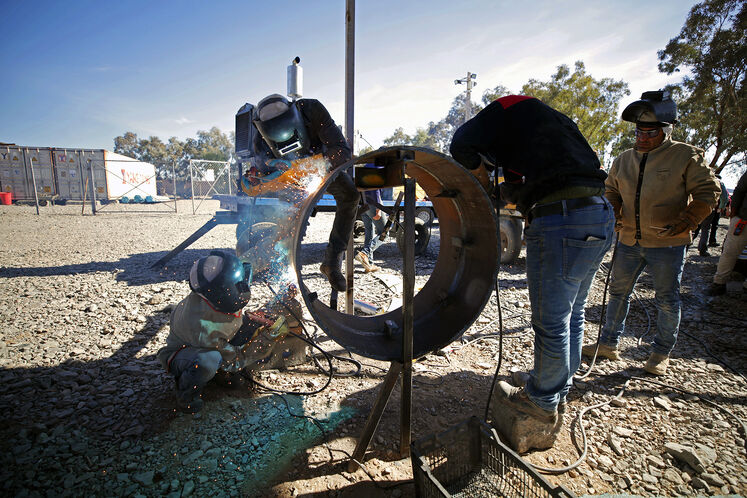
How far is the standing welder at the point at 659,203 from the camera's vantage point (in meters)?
2.90

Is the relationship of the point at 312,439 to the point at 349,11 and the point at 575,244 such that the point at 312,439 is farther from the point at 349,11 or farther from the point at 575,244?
the point at 349,11

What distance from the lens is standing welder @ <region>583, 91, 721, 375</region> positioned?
114 inches

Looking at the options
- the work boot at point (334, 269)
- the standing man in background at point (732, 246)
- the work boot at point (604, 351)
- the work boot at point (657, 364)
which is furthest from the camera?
the standing man in background at point (732, 246)

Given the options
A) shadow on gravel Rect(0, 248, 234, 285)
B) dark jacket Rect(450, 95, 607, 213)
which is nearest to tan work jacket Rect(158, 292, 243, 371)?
dark jacket Rect(450, 95, 607, 213)

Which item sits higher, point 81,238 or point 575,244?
point 575,244

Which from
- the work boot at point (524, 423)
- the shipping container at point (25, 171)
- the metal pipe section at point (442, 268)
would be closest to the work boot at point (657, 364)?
the work boot at point (524, 423)

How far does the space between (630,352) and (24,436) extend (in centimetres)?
522

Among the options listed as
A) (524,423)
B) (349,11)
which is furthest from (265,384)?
(349,11)

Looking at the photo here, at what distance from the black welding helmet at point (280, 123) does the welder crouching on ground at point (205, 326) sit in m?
1.53

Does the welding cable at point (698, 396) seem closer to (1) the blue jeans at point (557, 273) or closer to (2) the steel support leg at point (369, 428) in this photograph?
(1) the blue jeans at point (557, 273)

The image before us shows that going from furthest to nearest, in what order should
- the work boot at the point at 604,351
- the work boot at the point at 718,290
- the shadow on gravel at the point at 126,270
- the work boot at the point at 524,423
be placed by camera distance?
the shadow on gravel at the point at 126,270 < the work boot at the point at 718,290 < the work boot at the point at 604,351 < the work boot at the point at 524,423

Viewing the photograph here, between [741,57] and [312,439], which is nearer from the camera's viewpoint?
[312,439]

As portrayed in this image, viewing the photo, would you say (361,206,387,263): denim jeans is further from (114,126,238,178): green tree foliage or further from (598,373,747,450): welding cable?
(114,126,238,178): green tree foliage

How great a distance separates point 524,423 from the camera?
2.31 meters
